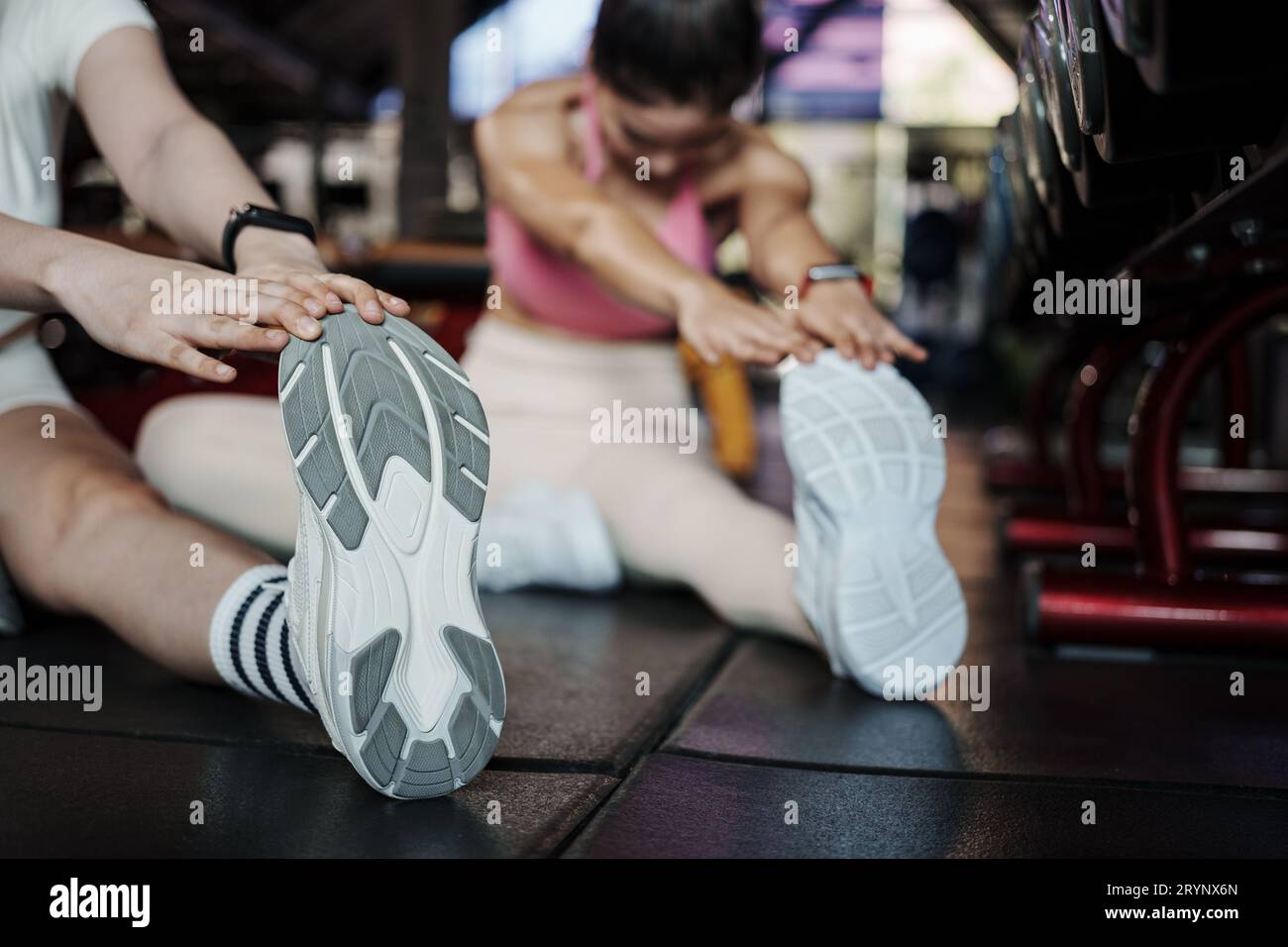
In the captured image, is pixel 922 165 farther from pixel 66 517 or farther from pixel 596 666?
pixel 66 517

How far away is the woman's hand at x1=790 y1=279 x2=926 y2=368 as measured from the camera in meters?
1.04

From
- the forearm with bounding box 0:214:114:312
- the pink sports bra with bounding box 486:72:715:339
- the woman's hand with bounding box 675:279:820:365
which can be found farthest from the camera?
the pink sports bra with bounding box 486:72:715:339

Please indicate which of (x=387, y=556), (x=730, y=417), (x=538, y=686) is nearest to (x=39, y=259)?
(x=387, y=556)

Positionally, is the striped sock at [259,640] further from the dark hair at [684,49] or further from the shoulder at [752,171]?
the shoulder at [752,171]

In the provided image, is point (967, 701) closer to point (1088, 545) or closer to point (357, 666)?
point (357, 666)

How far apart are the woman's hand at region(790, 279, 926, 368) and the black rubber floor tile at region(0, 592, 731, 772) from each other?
13.4 inches

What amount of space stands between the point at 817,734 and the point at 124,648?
25.6 inches

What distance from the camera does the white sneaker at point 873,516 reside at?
962mm

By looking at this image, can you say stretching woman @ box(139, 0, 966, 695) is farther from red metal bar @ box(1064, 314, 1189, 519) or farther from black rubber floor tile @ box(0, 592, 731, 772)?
red metal bar @ box(1064, 314, 1189, 519)

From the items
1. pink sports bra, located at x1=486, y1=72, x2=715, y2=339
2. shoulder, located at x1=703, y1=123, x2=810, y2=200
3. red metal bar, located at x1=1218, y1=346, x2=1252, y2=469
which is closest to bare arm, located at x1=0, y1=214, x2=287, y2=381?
pink sports bra, located at x1=486, y1=72, x2=715, y2=339

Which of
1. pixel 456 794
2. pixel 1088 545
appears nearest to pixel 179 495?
pixel 456 794

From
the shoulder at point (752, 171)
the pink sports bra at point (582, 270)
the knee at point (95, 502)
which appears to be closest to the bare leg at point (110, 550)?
the knee at point (95, 502)

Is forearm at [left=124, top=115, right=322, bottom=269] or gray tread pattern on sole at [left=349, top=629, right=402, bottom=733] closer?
gray tread pattern on sole at [left=349, top=629, right=402, bottom=733]

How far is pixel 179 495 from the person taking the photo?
1271 millimetres
